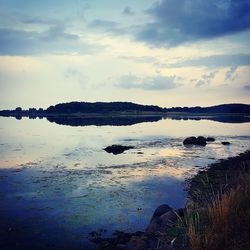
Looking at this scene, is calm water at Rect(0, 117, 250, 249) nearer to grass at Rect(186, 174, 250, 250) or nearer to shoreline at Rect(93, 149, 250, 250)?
shoreline at Rect(93, 149, 250, 250)

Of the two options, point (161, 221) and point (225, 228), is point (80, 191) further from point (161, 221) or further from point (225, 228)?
point (225, 228)

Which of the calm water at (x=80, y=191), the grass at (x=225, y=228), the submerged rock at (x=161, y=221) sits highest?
the grass at (x=225, y=228)

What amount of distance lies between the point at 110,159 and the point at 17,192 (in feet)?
54.9

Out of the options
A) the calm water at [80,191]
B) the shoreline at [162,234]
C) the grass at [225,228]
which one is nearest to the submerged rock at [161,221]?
the shoreline at [162,234]

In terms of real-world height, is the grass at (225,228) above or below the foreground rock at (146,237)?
above

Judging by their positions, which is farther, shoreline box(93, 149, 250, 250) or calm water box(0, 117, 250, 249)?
calm water box(0, 117, 250, 249)

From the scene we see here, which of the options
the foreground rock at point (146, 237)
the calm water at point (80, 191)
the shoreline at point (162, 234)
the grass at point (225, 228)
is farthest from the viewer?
the calm water at point (80, 191)

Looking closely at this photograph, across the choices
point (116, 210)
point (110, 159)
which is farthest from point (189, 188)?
point (110, 159)

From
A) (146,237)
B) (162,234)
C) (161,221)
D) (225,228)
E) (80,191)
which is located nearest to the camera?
(225,228)

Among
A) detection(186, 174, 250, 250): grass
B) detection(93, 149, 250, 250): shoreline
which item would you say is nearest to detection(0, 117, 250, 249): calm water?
detection(93, 149, 250, 250): shoreline

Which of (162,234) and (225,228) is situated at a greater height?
(225,228)

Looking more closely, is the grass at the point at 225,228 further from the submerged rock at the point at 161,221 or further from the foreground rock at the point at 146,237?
the submerged rock at the point at 161,221

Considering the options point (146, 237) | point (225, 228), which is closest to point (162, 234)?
point (146, 237)

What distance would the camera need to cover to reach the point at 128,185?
81.7 ft
